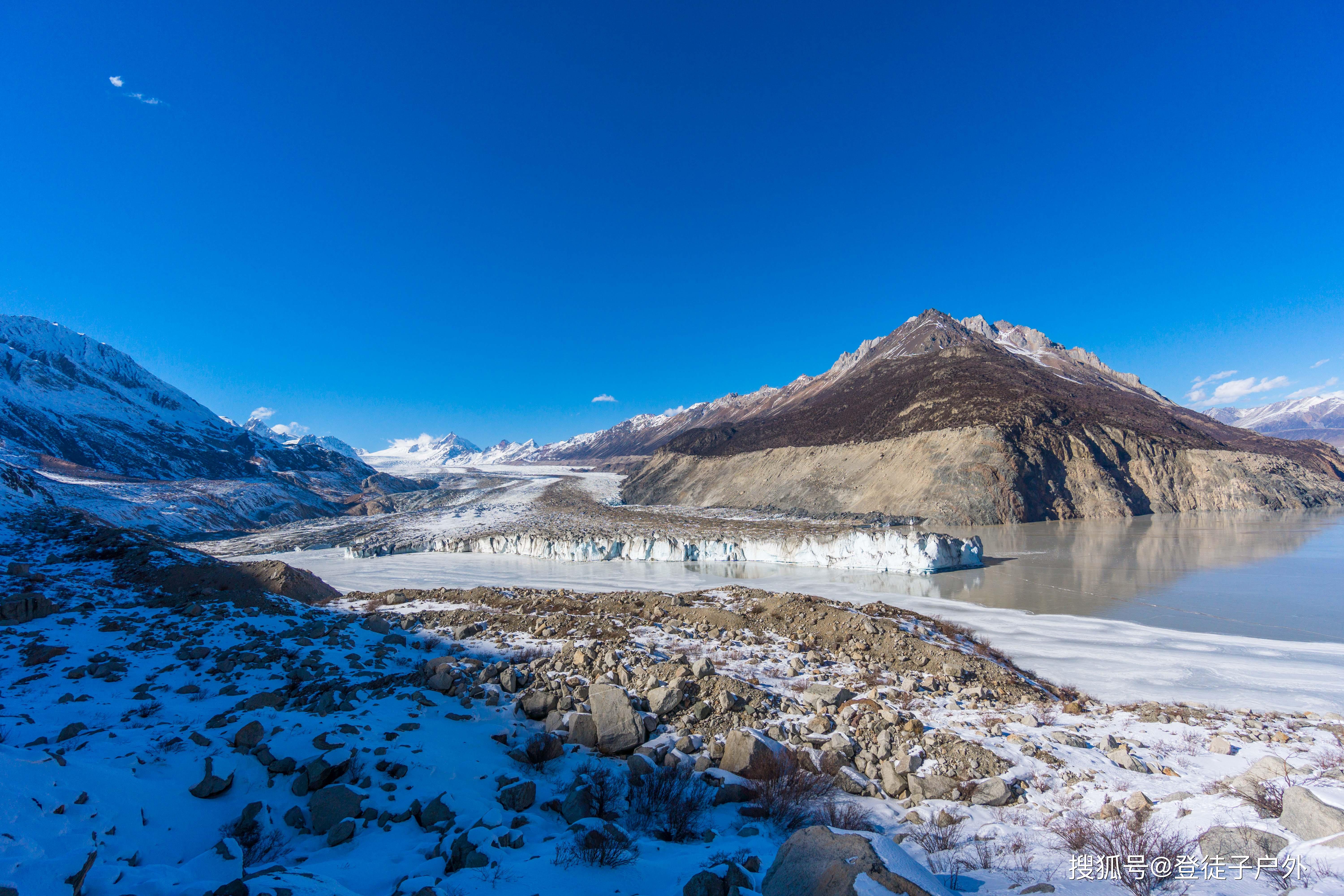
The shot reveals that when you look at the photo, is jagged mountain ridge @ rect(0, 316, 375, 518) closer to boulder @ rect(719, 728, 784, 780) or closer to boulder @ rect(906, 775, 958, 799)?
boulder @ rect(719, 728, 784, 780)

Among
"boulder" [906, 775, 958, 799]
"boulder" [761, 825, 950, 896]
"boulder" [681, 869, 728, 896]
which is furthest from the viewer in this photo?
"boulder" [906, 775, 958, 799]

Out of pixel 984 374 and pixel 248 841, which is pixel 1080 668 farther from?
pixel 984 374

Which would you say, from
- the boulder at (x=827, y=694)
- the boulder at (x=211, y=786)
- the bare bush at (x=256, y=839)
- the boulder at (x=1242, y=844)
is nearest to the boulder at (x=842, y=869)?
the boulder at (x=1242, y=844)

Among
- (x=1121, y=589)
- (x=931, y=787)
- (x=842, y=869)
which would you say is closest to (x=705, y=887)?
(x=842, y=869)

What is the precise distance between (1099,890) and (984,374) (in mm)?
62960

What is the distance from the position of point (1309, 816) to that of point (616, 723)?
641 centimetres

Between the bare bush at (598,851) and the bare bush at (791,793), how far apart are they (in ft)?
5.05

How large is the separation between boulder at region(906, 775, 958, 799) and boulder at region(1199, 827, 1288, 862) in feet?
6.76

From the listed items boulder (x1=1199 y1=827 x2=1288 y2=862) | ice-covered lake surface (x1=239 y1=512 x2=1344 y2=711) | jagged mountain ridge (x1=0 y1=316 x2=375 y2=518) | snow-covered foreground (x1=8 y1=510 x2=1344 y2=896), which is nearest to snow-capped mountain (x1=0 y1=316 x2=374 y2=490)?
jagged mountain ridge (x1=0 y1=316 x2=375 y2=518)

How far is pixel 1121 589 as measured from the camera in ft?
59.4

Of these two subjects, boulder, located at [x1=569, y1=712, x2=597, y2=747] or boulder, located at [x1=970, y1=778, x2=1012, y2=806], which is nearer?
boulder, located at [x1=970, y1=778, x2=1012, y2=806]

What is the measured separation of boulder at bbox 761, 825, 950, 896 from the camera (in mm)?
3408

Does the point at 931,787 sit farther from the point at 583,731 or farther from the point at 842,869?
the point at 583,731

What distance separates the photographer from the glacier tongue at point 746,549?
23.7m
